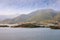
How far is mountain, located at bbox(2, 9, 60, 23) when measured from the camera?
15.1ft

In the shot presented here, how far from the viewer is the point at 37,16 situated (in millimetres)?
4629

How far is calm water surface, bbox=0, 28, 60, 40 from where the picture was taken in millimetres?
4535

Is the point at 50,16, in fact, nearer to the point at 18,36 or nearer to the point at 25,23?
the point at 25,23

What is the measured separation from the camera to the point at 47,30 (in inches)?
182

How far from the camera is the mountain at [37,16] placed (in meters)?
4.61

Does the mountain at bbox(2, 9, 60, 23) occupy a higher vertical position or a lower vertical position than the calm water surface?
higher

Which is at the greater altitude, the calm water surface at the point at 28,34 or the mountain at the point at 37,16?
the mountain at the point at 37,16

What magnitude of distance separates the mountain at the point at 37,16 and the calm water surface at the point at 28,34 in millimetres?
246

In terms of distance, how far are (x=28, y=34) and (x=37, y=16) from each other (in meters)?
0.54

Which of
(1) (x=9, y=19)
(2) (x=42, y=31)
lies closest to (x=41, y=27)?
(2) (x=42, y=31)

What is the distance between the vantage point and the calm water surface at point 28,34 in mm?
4535

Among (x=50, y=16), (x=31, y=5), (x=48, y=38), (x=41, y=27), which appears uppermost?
(x=31, y=5)

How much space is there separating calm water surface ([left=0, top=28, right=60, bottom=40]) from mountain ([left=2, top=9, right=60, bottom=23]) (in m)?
0.25

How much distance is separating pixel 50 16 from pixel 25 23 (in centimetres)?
70
